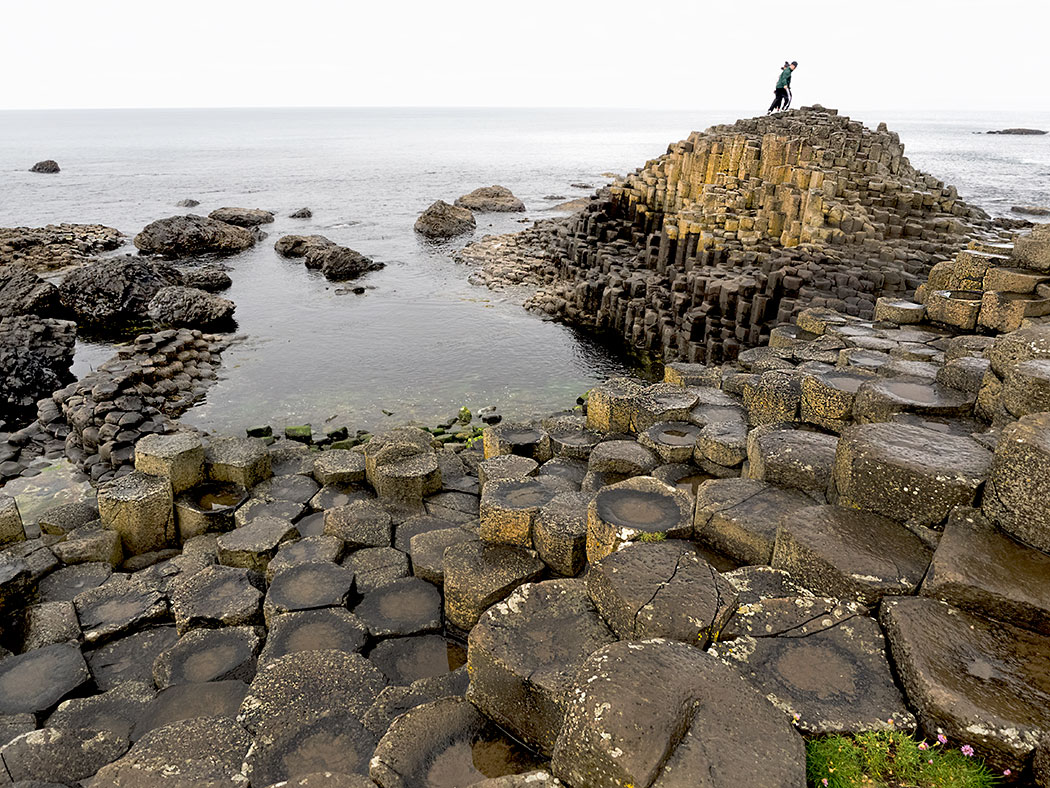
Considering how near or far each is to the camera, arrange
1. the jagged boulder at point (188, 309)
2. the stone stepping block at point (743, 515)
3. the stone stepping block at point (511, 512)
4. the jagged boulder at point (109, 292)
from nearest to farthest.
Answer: the stone stepping block at point (743, 515), the stone stepping block at point (511, 512), the jagged boulder at point (188, 309), the jagged boulder at point (109, 292)

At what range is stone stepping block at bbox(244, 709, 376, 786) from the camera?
4.37 meters

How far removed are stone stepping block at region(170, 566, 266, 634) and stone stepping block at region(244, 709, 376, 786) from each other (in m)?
2.41

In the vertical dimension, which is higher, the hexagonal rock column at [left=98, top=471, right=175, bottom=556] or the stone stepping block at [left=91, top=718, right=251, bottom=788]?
the stone stepping block at [left=91, top=718, right=251, bottom=788]

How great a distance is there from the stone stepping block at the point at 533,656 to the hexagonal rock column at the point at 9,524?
764 cm

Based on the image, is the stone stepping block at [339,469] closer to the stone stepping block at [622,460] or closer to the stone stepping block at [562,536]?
the stone stepping block at [622,460]

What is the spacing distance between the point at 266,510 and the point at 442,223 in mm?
32730

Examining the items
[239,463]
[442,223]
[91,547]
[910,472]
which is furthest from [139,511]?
[442,223]

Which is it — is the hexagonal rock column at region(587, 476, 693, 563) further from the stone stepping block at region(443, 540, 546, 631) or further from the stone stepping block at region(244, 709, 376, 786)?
the stone stepping block at region(244, 709, 376, 786)

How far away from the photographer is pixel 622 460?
7602 mm

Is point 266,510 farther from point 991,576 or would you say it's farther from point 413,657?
point 991,576

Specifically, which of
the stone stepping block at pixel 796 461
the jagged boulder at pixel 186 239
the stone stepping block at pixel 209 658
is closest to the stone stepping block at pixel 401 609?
the stone stepping block at pixel 209 658

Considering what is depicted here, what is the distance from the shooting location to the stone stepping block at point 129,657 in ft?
20.8

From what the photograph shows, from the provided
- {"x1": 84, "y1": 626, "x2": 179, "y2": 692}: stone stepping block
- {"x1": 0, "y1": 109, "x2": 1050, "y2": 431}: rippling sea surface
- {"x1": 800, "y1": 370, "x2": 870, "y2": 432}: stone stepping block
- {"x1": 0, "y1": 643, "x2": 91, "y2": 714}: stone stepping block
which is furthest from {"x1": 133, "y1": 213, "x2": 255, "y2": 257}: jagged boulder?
{"x1": 800, "y1": 370, "x2": 870, "y2": 432}: stone stepping block

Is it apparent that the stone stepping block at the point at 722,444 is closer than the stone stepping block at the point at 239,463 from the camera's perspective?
Yes
